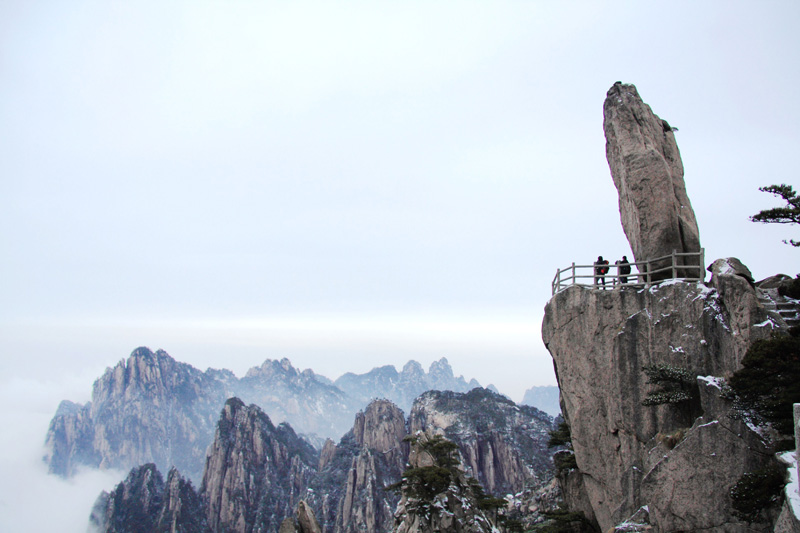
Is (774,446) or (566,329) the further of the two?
(566,329)

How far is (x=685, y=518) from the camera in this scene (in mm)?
18188

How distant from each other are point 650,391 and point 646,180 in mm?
10475

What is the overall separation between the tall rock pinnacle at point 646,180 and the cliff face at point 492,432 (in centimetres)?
9658

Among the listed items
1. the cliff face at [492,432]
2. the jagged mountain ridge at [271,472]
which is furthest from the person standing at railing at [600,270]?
the jagged mountain ridge at [271,472]

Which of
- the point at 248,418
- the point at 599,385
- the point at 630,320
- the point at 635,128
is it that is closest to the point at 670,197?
the point at 635,128

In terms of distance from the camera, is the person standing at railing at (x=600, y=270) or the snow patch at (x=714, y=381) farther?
the person standing at railing at (x=600, y=270)

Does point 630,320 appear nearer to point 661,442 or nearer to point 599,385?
point 599,385

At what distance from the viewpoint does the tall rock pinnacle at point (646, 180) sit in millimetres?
25766

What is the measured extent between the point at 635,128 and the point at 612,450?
1659 cm

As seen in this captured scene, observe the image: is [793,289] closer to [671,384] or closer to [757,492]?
[671,384]

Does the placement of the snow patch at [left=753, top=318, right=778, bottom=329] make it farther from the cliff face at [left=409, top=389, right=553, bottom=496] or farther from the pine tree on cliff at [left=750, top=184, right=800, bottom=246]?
the cliff face at [left=409, top=389, right=553, bottom=496]

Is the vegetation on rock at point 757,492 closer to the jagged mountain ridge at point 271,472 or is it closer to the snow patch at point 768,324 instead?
the snow patch at point 768,324

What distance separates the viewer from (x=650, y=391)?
76.6 feet

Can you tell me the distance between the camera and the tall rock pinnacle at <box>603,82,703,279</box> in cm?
2577
